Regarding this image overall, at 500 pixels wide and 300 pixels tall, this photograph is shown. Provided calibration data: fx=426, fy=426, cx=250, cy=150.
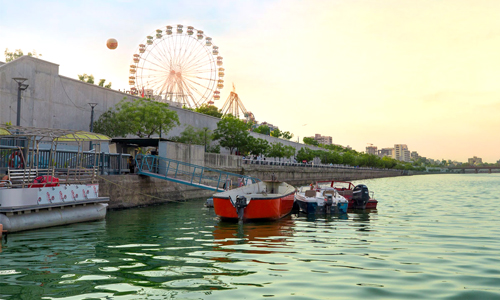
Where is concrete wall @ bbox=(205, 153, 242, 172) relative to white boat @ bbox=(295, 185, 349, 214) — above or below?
above

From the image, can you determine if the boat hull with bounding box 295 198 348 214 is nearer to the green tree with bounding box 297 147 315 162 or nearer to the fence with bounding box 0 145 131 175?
the fence with bounding box 0 145 131 175

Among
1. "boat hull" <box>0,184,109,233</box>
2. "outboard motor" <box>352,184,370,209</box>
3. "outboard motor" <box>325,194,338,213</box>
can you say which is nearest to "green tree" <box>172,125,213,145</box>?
"outboard motor" <box>352,184,370,209</box>

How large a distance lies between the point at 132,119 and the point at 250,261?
3757cm

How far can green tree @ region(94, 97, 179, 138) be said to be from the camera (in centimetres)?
4531

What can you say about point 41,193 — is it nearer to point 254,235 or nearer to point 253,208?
point 254,235

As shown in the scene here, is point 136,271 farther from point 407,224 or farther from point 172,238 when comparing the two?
point 407,224

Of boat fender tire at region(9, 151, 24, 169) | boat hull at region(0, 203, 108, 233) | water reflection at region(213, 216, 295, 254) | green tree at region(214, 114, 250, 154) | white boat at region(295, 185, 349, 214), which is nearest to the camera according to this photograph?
water reflection at region(213, 216, 295, 254)

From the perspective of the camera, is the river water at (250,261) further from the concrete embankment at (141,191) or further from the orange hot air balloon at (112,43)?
the orange hot air balloon at (112,43)

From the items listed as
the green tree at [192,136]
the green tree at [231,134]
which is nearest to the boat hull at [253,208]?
the green tree at [192,136]

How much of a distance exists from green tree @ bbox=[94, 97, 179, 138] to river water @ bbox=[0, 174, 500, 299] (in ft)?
88.9

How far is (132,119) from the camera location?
46.2 metres

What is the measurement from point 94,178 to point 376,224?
14273mm

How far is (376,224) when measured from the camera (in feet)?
68.2

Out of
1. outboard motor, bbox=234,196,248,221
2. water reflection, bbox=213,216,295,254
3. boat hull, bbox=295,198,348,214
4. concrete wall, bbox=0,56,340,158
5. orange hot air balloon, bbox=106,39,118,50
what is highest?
orange hot air balloon, bbox=106,39,118,50
